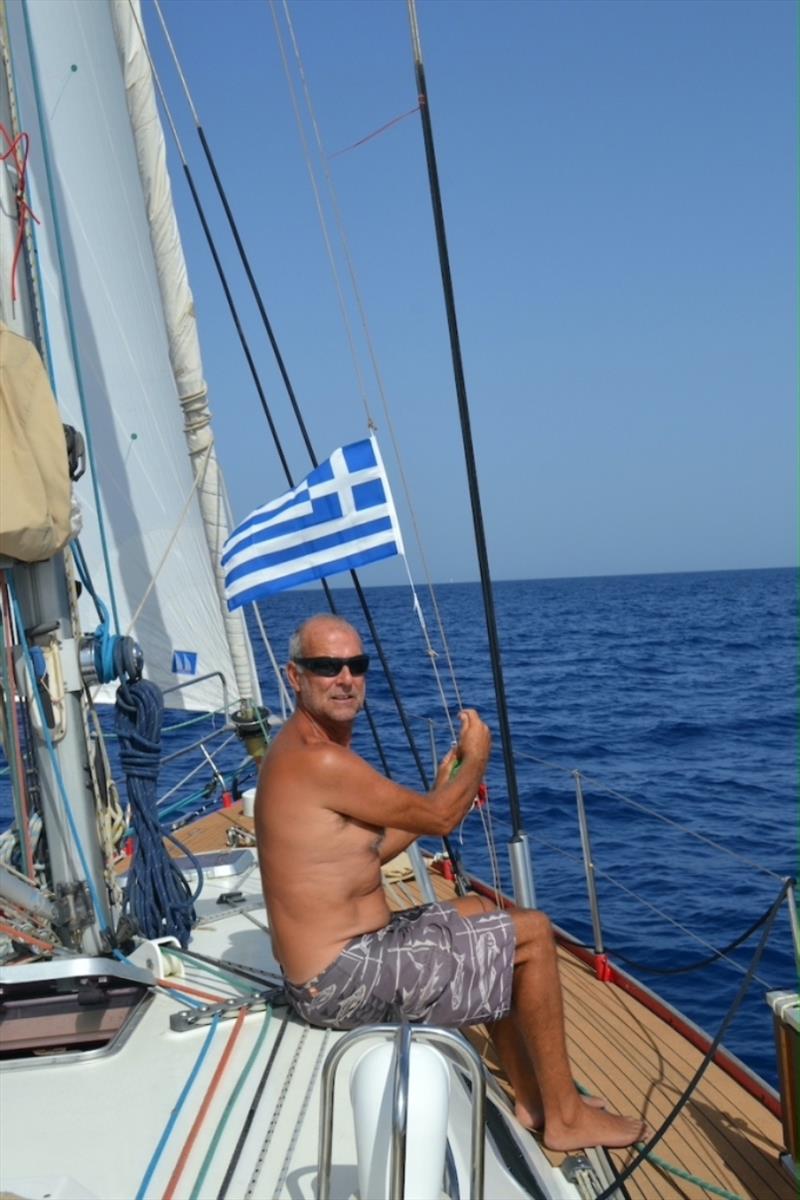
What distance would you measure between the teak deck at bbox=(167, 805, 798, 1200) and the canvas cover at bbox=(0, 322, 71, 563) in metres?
2.35

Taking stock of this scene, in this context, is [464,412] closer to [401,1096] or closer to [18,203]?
[18,203]

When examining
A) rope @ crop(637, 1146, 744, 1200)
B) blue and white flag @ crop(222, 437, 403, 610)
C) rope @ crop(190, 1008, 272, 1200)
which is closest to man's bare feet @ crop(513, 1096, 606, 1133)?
rope @ crop(637, 1146, 744, 1200)

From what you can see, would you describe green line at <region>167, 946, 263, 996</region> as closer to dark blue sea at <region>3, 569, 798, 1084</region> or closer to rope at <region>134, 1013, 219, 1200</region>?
rope at <region>134, 1013, 219, 1200</region>

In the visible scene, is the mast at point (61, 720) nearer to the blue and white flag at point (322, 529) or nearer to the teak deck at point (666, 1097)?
the teak deck at point (666, 1097)

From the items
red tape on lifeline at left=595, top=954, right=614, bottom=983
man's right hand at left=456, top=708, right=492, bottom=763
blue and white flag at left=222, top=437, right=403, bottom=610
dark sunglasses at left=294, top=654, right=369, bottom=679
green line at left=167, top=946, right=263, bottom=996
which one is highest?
blue and white flag at left=222, top=437, right=403, bottom=610

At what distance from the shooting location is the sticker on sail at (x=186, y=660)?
7.82 meters

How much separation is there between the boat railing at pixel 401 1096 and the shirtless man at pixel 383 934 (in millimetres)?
725

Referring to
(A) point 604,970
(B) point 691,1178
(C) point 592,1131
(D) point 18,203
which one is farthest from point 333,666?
(A) point 604,970

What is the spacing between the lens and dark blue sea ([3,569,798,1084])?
24.3 ft

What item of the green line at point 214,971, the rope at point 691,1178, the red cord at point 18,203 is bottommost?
the rope at point 691,1178

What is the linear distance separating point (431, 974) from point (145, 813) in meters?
1.30

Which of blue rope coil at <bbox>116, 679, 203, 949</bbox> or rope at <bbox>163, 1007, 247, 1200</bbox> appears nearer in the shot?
rope at <bbox>163, 1007, 247, 1200</bbox>

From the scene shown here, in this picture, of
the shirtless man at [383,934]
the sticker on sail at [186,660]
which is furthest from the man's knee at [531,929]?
the sticker on sail at [186,660]

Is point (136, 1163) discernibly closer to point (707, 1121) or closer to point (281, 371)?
point (707, 1121)
